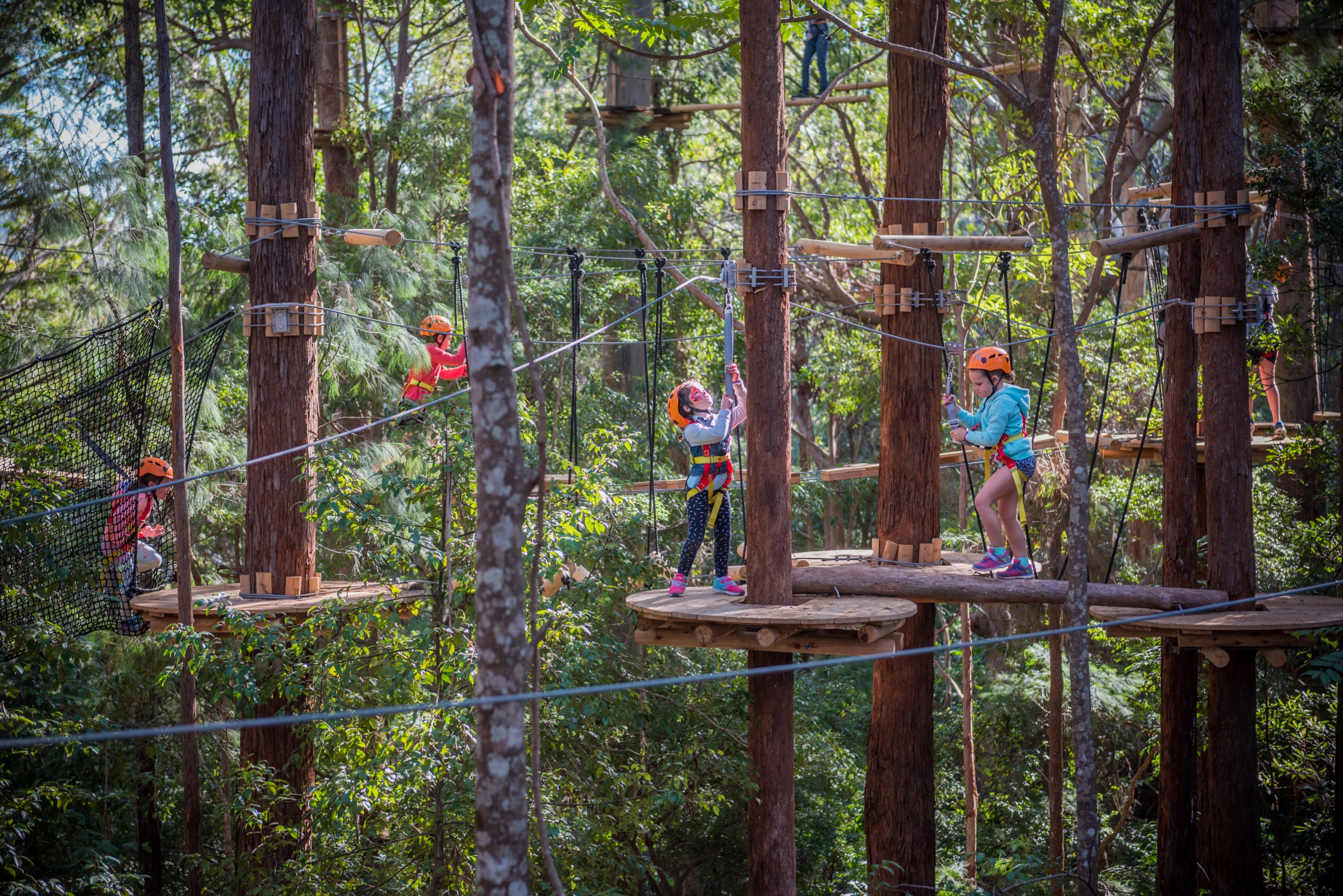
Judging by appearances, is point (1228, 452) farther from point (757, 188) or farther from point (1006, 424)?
point (757, 188)

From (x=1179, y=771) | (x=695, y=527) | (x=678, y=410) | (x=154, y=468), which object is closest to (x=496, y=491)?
(x=678, y=410)

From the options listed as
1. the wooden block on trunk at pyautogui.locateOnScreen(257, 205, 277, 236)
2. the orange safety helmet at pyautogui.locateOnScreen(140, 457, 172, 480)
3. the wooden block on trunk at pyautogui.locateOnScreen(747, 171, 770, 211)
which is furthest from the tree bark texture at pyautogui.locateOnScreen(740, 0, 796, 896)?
the orange safety helmet at pyautogui.locateOnScreen(140, 457, 172, 480)

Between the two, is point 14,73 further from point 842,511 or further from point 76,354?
point 842,511

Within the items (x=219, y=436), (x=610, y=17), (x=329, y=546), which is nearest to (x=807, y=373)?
(x=610, y=17)

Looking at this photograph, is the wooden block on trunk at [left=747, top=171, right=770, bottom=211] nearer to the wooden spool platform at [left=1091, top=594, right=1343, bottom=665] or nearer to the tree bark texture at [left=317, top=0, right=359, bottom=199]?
the wooden spool platform at [left=1091, top=594, right=1343, bottom=665]

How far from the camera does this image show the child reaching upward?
206 inches

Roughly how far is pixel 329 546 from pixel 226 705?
5.39 ft

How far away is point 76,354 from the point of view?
6.98 metres

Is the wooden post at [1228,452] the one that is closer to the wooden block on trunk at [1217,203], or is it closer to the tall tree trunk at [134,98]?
the wooden block on trunk at [1217,203]

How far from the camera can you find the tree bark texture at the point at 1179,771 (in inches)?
270

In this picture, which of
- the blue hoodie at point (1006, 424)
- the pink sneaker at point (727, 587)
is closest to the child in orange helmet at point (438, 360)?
the pink sneaker at point (727, 587)

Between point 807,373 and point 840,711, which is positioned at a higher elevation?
point 807,373

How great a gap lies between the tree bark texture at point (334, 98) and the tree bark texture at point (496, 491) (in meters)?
8.09

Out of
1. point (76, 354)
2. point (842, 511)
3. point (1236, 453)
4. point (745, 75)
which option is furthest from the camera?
point (842, 511)
